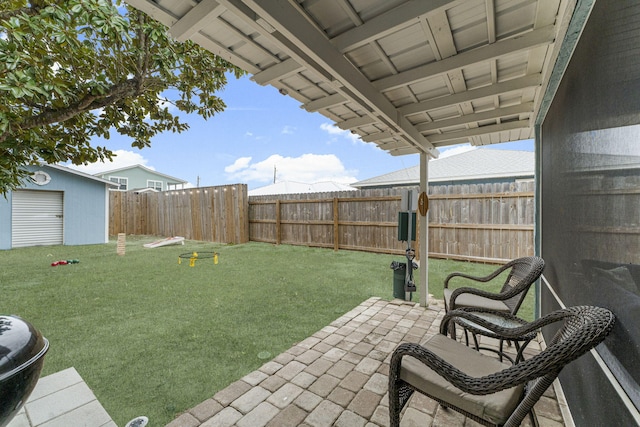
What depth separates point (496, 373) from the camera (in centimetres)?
111

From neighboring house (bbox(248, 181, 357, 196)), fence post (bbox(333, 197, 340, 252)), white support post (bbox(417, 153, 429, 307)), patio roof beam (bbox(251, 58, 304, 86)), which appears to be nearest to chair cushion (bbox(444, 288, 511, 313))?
white support post (bbox(417, 153, 429, 307))

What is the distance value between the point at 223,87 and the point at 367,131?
282cm

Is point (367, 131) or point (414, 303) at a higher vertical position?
point (367, 131)

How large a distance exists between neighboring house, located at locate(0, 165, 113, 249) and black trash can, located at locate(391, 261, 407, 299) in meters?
12.5

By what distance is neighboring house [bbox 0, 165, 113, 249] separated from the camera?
31.5ft

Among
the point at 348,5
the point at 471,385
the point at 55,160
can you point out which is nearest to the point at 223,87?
the point at 55,160

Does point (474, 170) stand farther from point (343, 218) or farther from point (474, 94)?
point (474, 94)

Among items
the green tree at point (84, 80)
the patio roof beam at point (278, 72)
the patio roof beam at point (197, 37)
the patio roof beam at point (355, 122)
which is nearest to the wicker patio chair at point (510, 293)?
the patio roof beam at point (355, 122)

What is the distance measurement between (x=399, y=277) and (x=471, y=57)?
298 cm

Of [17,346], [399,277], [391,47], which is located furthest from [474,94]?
[17,346]

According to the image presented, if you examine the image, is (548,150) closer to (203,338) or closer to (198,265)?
(203,338)

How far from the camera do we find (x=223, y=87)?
462cm

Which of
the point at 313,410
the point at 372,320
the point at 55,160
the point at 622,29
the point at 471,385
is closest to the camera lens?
the point at 622,29

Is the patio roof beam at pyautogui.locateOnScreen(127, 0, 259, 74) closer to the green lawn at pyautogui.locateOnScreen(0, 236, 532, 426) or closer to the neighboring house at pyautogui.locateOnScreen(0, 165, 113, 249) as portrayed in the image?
the green lawn at pyautogui.locateOnScreen(0, 236, 532, 426)
